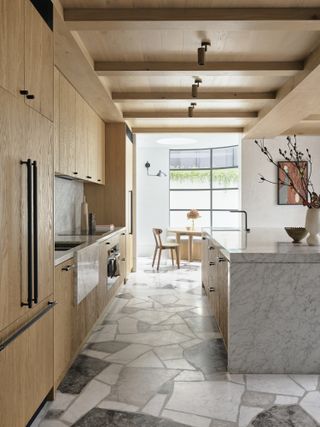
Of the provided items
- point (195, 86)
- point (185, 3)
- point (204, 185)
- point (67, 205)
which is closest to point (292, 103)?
point (195, 86)

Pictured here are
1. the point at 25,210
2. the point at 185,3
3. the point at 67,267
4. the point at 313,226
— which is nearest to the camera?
the point at 25,210

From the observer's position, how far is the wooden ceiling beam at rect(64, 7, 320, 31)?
2803 millimetres

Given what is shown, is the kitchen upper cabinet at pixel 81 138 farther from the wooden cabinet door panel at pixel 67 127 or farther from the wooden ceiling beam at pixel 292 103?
the wooden ceiling beam at pixel 292 103

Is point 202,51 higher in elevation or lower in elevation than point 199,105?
lower

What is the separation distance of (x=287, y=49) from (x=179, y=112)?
8.31 feet

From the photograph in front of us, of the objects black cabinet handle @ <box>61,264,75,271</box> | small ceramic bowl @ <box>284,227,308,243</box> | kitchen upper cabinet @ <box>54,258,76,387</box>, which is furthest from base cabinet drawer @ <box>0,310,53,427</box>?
small ceramic bowl @ <box>284,227,308,243</box>

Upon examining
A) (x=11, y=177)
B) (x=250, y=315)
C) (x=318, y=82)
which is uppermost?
(x=318, y=82)

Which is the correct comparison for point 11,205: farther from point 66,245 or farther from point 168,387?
point 66,245

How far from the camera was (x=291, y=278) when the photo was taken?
288 centimetres

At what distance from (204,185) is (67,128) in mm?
5986

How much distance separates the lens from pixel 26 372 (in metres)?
2.10

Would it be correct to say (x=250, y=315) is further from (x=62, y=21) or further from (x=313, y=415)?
(x=62, y=21)

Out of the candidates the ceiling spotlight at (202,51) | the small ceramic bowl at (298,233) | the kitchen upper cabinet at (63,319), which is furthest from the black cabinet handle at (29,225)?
the small ceramic bowl at (298,233)

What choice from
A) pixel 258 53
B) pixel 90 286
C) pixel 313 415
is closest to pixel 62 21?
pixel 258 53
